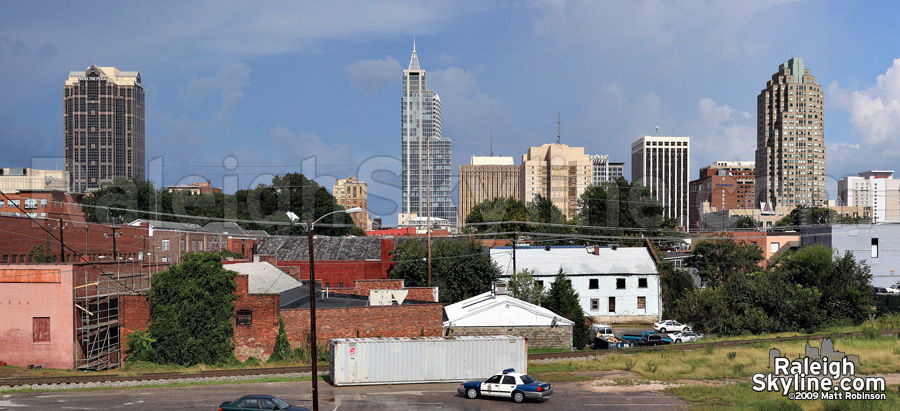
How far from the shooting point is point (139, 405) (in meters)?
26.0

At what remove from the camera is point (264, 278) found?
49.3 m

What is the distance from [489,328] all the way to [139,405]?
20.7 m

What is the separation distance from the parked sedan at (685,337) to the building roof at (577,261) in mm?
11978

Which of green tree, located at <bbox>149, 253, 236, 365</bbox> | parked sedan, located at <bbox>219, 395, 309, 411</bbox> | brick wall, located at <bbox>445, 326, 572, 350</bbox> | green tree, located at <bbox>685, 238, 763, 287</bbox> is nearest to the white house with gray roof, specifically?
green tree, located at <bbox>685, 238, 763, 287</bbox>

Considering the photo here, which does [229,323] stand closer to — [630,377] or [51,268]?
[51,268]

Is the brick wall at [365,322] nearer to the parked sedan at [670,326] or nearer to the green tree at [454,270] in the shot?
the green tree at [454,270]

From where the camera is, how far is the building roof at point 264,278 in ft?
149

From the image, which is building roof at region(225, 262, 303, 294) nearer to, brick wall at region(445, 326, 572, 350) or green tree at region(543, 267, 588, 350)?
brick wall at region(445, 326, 572, 350)

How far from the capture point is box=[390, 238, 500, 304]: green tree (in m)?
56.5

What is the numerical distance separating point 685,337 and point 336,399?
3010 centimetres

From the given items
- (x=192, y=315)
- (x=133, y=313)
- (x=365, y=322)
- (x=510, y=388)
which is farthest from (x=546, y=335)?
(x=133, y=313)

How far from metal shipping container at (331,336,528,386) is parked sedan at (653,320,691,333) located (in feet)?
80.3

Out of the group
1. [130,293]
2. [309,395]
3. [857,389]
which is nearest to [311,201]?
[130,293]

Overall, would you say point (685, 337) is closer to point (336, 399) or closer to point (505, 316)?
point (505, 316)
